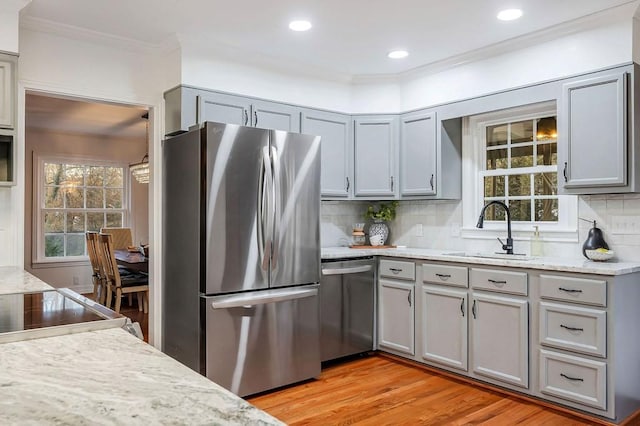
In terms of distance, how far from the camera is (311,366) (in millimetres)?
3510

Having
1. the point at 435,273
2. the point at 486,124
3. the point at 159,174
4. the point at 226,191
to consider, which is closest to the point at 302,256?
the point at 226,191

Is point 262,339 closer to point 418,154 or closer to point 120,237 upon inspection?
point 418,154

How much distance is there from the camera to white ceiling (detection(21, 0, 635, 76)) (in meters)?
2.96

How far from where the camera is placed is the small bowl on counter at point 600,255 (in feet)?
10.2

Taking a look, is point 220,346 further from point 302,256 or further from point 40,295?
point 40,295

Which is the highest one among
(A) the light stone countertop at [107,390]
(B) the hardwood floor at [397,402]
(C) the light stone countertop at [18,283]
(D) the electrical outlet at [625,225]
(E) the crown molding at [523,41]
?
(E) the crown molding at [523,41]

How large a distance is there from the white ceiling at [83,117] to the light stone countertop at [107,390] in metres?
4.30

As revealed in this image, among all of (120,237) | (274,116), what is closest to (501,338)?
(274,116)

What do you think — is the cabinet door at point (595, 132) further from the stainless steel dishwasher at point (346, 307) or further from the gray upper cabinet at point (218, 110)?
the gray upper cabinet at point (218, 110)

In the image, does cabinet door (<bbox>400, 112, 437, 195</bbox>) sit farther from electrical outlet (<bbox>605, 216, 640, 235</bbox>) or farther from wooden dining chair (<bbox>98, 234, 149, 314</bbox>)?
wooden dining chair (<bbox>98, 234, 149, 314</bbox>)

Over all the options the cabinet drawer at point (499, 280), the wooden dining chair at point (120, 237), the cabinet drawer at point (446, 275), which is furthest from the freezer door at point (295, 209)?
the wooden dining chair at point (120, 237)

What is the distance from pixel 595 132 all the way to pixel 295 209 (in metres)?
2.02

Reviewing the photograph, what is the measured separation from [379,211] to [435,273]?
3.98ft

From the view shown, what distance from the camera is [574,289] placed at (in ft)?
9.38
